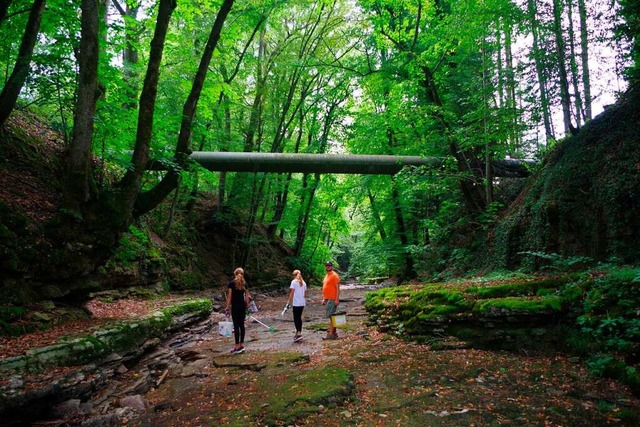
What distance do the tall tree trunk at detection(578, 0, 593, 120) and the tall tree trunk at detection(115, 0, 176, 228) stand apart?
35.9ft

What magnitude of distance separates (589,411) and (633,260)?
4756 mm

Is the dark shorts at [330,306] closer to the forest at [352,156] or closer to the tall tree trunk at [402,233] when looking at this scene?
the forest at [352,156]

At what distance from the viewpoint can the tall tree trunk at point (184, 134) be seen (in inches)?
333

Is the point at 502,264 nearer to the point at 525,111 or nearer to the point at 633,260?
the point at 633,260

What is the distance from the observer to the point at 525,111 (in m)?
11.2

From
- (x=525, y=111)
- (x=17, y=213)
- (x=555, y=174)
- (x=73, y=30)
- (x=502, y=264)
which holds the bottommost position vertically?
(x=502, y=264)

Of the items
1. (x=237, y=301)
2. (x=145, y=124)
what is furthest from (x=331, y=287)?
(x=145, y=124)

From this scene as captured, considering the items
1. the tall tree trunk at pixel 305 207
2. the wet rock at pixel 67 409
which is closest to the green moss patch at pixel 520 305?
the wet rock at pixel 67 409

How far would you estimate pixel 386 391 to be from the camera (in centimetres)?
487

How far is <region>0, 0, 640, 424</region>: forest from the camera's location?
6.82m


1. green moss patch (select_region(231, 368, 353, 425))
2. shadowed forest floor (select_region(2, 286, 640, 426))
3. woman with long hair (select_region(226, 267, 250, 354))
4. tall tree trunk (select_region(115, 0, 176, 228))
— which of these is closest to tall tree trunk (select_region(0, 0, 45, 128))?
tall tree trunk (select_region(115, 0, 176, 228))

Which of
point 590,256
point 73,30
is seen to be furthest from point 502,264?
point 73,30

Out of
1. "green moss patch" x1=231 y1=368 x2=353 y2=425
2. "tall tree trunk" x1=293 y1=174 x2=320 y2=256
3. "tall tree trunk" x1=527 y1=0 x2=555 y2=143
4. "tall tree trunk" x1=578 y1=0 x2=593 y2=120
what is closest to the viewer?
"green moss patch" x1=231 y1=368 x2=353 y2=425

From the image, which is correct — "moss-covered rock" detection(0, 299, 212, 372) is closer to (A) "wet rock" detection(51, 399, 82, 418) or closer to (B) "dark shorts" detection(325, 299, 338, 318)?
(A) "wet rock" detection(51, 399, 82, 418)
